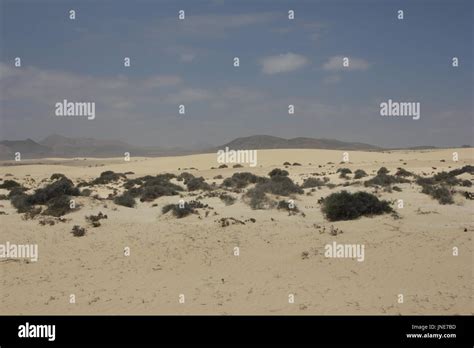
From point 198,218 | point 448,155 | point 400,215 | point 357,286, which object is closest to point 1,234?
point 198,218

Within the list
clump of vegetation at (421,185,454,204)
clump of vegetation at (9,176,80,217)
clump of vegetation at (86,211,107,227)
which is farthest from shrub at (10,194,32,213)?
clump of vegetation at (421,185,454,204)

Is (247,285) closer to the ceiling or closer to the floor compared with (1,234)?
closer to the floor

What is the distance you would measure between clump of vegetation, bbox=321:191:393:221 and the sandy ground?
44 centimetres

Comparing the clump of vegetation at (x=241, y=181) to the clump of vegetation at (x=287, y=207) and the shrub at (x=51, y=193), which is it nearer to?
the clump of vegetation at (x=287, y=207)

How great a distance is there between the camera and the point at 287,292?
10000 millimetres

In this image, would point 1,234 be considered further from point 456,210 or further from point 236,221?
point 456,210

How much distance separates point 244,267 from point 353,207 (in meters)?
5.40

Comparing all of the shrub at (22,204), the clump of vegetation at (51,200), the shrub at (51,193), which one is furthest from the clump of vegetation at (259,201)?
the shrub at (22,204)

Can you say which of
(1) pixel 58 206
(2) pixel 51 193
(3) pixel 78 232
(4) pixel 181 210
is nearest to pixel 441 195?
(4) pixel 181 210

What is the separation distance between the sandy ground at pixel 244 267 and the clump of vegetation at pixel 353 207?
44cm

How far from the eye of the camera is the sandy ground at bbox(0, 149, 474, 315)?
943cm

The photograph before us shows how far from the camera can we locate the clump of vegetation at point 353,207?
15570mm
